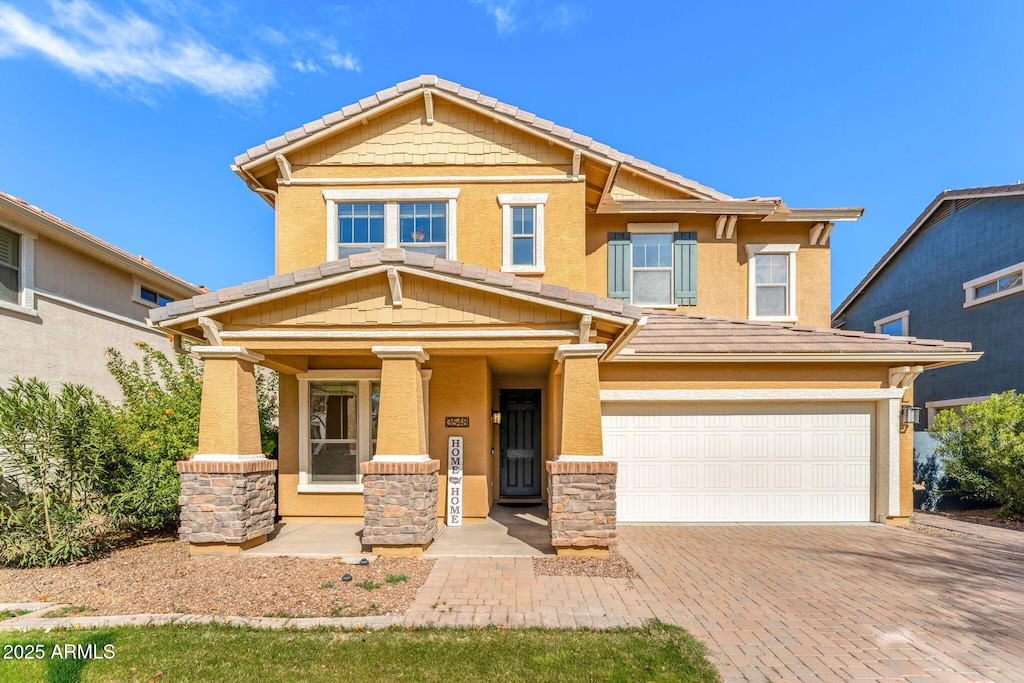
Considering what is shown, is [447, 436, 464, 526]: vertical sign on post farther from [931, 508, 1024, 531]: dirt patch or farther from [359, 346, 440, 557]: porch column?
[931, 508, 1024, 531]: dirt patch

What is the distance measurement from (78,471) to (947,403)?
20726mm

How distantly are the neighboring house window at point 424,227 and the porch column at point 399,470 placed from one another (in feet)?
9.73

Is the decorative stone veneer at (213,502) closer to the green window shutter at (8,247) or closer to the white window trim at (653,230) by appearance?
the green window shutter at (8,247)

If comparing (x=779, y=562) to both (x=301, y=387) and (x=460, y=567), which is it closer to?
(x=460, y=567)

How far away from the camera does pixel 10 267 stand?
948cm

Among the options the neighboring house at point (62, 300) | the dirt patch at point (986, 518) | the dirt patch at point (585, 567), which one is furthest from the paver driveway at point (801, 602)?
the neighboring house at point (62, 300)

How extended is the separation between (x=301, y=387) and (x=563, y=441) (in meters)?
5.25

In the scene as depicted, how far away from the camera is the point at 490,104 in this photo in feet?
30.0

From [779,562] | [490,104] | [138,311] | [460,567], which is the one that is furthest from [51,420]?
[779,562]

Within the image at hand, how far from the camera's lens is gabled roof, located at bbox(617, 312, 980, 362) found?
8.61 metres

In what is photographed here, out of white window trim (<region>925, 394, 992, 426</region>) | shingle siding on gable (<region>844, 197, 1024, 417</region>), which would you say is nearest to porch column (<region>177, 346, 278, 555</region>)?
white window trim (<region>925, 394, 992, 426</region>)

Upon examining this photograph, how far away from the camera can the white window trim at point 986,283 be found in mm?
12648

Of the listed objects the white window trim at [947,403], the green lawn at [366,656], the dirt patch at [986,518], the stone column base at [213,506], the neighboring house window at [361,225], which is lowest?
the dirt patch at [986,518]

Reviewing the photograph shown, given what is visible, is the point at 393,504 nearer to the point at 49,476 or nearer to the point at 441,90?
the point at 49,476
